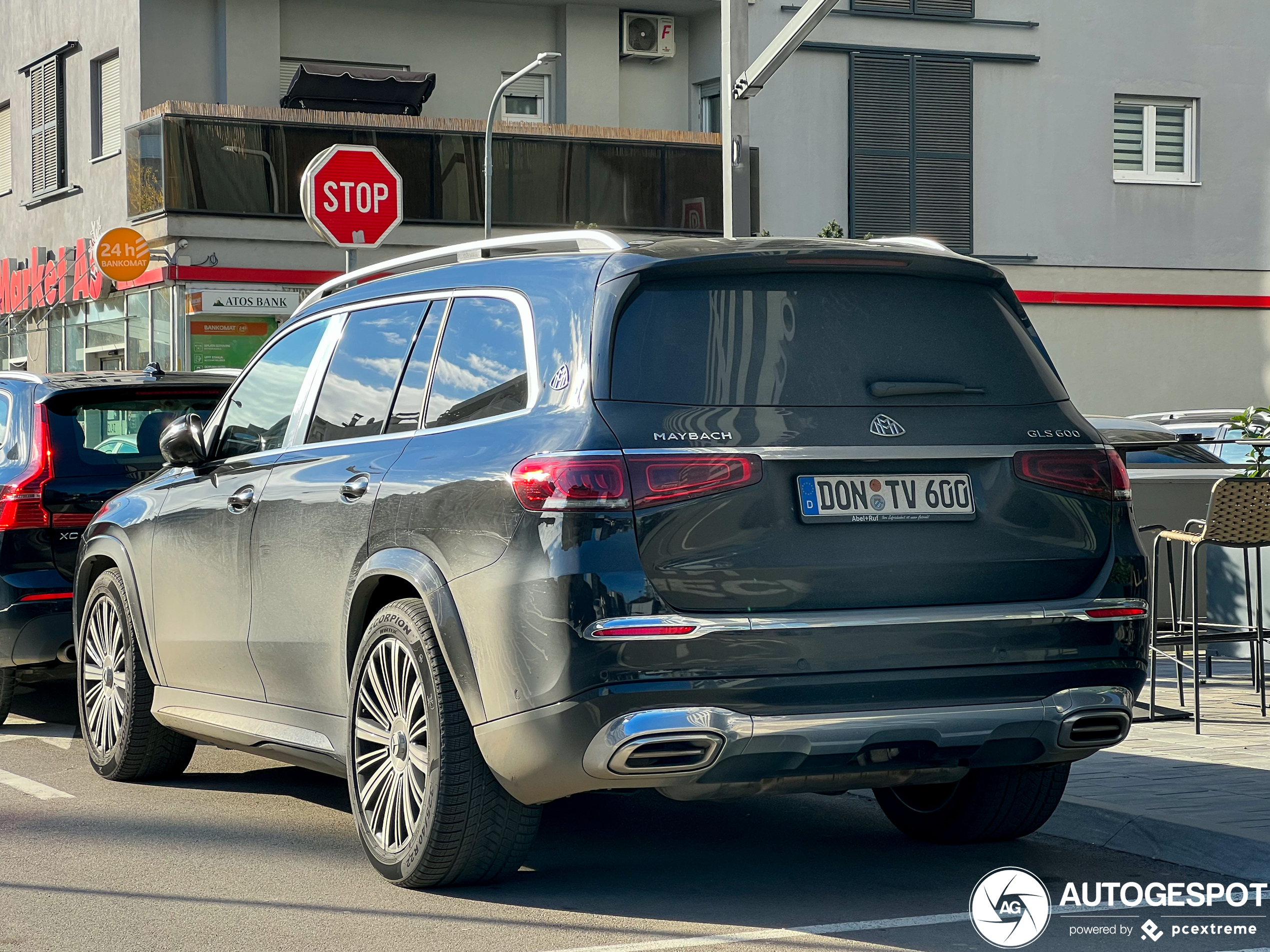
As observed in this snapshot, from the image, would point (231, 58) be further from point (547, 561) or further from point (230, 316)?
point (547, 561)

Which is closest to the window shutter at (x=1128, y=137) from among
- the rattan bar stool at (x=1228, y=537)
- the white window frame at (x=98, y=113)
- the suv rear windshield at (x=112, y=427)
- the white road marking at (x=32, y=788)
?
the white window frame at (x=98, y=113)

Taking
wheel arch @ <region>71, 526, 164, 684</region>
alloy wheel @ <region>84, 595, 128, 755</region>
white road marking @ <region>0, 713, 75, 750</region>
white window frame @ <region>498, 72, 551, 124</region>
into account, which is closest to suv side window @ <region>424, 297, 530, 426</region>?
wheel arch @ <region>71, 526, 164, 684</region>

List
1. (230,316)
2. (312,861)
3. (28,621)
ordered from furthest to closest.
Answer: (230,316) < (28,621) < (312,861)

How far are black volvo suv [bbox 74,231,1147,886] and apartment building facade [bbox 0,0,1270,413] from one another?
22.7 m

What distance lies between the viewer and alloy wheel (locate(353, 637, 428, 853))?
5.43 meters

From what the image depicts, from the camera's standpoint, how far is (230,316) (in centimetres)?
2819

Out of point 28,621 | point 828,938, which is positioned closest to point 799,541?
point 828,938

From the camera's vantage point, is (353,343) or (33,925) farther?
(353,343)

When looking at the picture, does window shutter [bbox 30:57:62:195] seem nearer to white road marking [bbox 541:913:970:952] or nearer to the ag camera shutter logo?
the ag camera shutter logo

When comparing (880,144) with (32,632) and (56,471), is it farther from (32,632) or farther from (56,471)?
(32,632)

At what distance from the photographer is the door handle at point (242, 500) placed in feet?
21.6

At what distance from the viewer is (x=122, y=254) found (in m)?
26.5

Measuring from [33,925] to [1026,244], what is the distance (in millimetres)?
28590

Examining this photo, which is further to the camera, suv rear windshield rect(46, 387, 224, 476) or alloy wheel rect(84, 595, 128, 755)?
suv rear windshield rect(46, 387, 224, 476)
